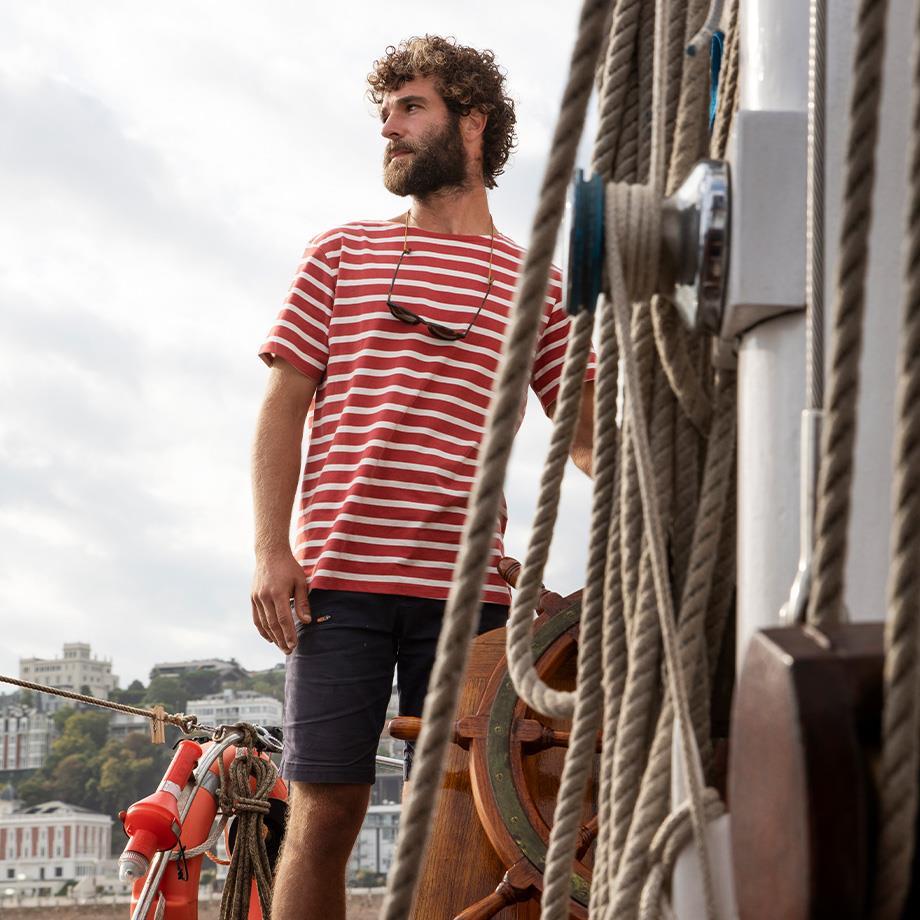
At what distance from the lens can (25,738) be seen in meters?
60.8

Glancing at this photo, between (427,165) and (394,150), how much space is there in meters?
0.07

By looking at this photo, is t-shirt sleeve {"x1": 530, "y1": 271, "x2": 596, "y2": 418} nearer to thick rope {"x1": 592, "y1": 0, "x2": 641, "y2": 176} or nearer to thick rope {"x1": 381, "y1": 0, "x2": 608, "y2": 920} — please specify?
thick rope {"x1": 592, "y1": 0, "x2": 641, "y2": 176}

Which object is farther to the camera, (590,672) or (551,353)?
(551,353)

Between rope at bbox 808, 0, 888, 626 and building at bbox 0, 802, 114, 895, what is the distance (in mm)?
51379

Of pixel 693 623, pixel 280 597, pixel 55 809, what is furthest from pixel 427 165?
pixel 55 809

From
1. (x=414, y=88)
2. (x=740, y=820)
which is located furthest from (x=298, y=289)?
(x=740, y=820)

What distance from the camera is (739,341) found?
0.87 metres

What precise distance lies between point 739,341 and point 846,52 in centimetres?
19

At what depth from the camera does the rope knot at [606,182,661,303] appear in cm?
86

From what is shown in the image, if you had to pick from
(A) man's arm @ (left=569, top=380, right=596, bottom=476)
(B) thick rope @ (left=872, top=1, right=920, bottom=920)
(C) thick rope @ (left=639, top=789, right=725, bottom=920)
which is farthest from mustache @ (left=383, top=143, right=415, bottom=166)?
(B) thick rope @ (left=872, top=1, right=920, bottom=920)

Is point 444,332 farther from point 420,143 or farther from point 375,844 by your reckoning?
point 375,844

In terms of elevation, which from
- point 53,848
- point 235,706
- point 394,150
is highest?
point 394,150

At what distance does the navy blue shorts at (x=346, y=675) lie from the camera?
6.23ft

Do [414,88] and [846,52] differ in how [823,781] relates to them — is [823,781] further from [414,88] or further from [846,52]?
[414,88]
